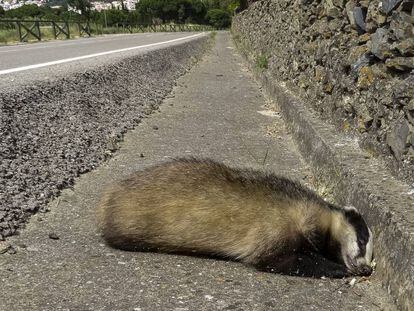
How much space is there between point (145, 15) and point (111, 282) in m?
70.0

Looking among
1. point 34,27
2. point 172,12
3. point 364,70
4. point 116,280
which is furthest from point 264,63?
point 172,12

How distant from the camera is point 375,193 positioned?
9.61ft

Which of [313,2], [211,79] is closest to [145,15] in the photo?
[211,79]

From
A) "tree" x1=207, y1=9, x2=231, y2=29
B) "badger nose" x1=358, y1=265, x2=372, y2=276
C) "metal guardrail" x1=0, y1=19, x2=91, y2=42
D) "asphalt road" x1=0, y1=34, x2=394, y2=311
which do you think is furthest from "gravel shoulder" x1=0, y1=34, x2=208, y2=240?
"tree" x1=207, y1=9, x2=231, y2=29

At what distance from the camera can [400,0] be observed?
3.19 m

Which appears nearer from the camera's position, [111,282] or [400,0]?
[111,282]

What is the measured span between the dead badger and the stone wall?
21.7 inches

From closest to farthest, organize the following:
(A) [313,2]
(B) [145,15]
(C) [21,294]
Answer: (C) [21,294] < (A) [313,2] < (B) [145,15]

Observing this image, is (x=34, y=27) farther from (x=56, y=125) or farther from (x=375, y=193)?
(x=375, y=193)

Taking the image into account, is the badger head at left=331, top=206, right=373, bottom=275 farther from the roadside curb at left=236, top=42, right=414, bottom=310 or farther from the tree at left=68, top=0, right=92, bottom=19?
the tree at left=68, top=0, right=92, bottom=19

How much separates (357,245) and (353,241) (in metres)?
0.03

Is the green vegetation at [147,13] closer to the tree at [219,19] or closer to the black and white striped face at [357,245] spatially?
the tree at [219,19]

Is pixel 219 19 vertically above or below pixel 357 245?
above

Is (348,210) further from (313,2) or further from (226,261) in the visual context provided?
(313,2)
